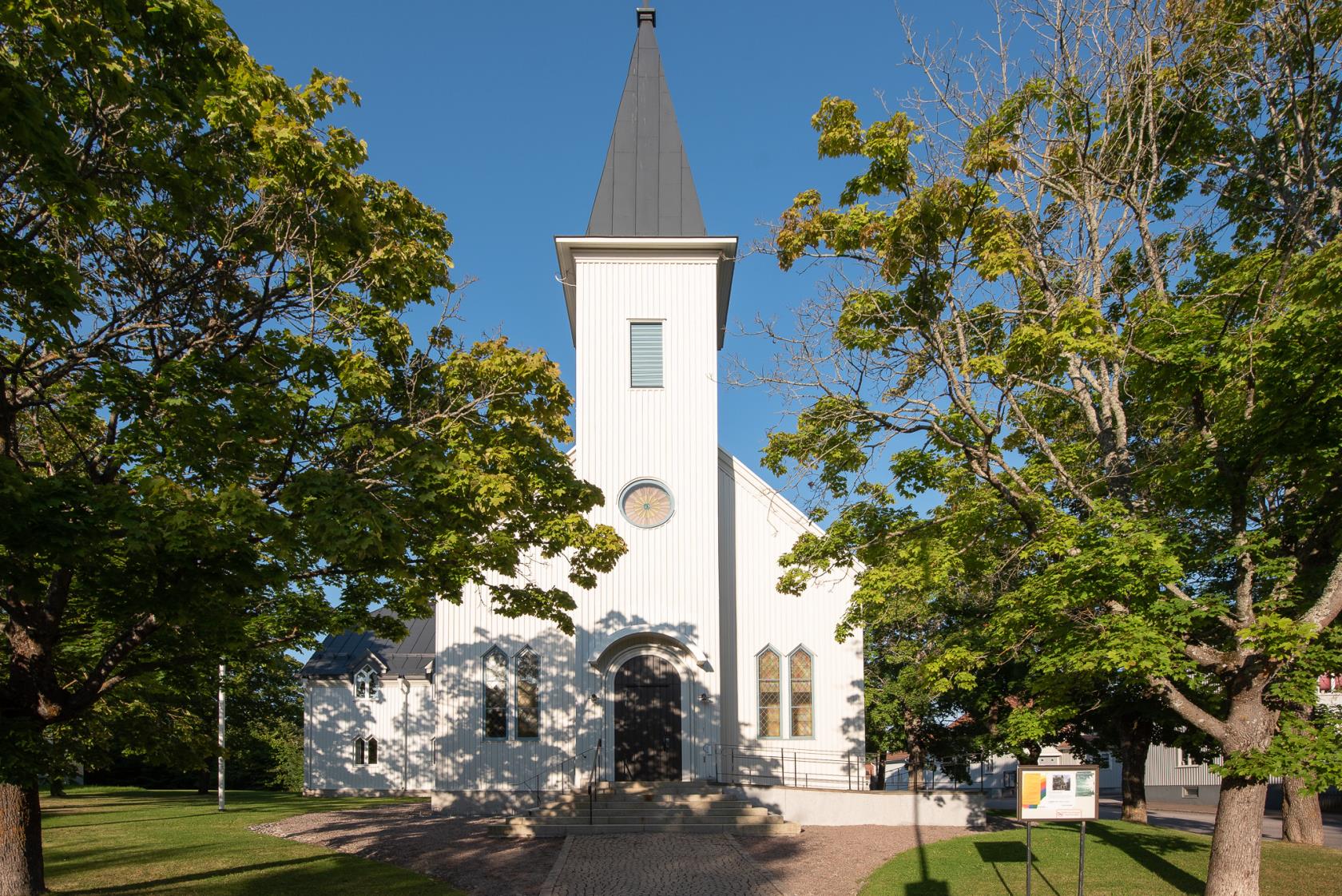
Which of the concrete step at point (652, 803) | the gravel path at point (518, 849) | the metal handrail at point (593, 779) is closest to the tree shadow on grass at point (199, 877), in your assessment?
the gravel path at point (518, 849)

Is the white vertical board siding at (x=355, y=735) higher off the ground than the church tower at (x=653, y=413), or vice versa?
the church tower at (x=653, y=413)

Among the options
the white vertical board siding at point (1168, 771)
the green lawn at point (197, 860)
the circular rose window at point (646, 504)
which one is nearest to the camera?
the green lawn at point (197, 860)

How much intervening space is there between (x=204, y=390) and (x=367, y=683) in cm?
2550

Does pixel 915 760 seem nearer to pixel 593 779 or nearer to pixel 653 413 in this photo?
pixel 593 779

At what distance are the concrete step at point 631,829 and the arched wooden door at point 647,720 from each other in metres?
2.65

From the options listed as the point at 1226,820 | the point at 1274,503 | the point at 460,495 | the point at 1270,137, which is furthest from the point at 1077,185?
the point at 460,495

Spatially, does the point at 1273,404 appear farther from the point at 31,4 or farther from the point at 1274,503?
the point at 31,4

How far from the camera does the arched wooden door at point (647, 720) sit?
2066 centimetres

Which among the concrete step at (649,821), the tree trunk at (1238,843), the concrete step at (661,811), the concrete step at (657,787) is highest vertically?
the tree trunk at (1238,843)

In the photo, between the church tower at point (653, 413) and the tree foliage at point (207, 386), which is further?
the church tower at point (653, 413)

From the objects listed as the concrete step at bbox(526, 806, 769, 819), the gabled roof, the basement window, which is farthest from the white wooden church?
the basement window

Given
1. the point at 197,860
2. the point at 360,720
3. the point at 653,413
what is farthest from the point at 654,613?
the point at 360,720

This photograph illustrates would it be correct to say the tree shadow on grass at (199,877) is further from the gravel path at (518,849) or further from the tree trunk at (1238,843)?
the tree trunk at (1238,843)

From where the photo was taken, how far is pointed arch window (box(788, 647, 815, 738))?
2192 cm
